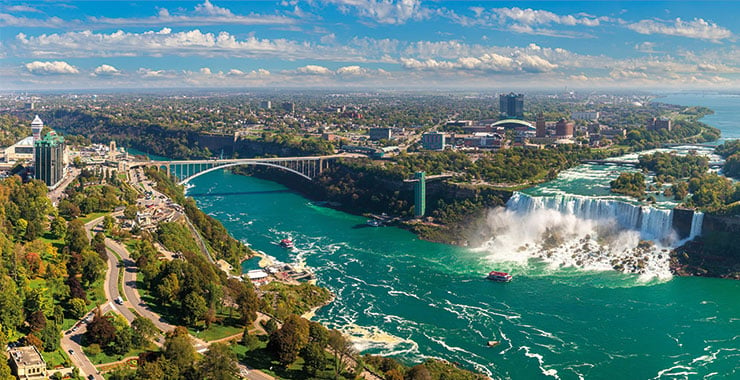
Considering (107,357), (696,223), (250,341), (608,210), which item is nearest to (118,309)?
(107,357)

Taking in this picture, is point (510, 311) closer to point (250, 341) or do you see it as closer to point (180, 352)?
point (250, 341)

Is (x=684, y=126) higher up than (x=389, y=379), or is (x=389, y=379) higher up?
(x=684, y=126)

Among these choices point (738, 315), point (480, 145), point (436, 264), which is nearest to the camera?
point (738, 315)

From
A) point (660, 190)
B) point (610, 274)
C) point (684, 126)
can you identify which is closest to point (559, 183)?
point (660, 190)

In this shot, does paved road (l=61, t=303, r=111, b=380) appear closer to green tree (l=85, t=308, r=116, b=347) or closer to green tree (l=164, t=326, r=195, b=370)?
green tree (l=85, t=308, r=116, b=347)

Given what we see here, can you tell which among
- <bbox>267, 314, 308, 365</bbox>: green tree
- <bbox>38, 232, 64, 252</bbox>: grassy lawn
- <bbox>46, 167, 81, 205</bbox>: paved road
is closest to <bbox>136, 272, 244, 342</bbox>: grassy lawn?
<bbox>267, 314, 308, 365</bbox>: green tree

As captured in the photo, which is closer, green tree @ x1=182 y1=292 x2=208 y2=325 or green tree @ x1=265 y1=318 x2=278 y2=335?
green tree @ x1=265 y1=318 x2=278 y2=335

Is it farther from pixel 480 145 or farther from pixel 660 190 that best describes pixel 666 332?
pixel 480 145
